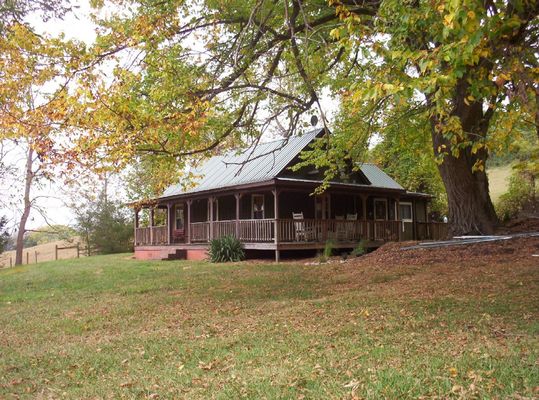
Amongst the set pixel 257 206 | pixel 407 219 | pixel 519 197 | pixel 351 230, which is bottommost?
pixel 351 230

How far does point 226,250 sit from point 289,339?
47.4 feet

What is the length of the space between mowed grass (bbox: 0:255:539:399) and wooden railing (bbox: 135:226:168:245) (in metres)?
15.8

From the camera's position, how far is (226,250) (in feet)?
69.1

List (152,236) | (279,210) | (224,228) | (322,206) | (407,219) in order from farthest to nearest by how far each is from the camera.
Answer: (407,219), (152,236), (322,206), (279,210), (224,228)

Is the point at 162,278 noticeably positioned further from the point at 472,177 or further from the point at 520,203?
the point at 520,203

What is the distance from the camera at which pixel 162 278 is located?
1520cm

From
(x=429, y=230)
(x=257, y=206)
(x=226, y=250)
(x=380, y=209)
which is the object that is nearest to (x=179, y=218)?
(x=257, y=206)

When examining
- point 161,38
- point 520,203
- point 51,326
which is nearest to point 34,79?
point 161,38

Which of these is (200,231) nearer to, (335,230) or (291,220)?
(291,220)

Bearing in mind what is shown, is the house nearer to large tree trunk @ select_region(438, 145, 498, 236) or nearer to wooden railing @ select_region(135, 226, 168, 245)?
wooden railing @ select_region(135, 226, 168, 245)

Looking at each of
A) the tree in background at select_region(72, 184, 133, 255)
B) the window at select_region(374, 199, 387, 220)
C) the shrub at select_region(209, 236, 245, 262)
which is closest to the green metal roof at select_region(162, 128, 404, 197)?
the window at select_region(374, 199, 387, 220)

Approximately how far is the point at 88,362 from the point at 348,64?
12867 millimetres

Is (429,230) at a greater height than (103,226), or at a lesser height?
lesser

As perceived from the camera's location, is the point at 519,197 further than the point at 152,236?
No
